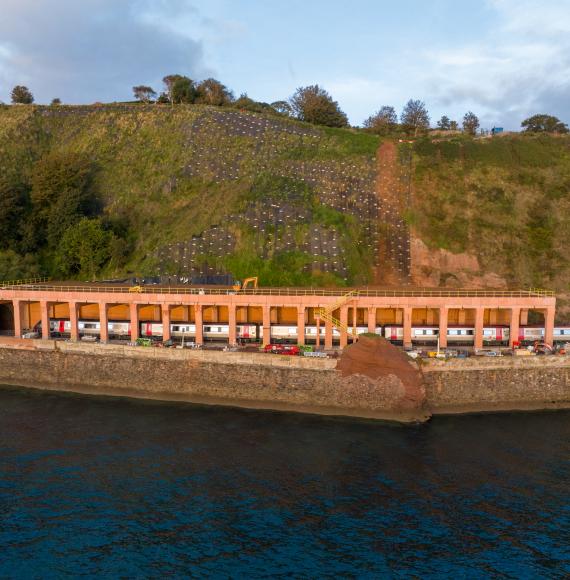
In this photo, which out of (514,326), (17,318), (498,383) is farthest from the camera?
(17,318)

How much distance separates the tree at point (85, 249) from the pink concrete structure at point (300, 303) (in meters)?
23.6

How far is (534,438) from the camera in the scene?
1816 inches

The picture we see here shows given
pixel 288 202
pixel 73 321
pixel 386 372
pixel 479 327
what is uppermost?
pixel 288 202

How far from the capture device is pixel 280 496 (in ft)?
120

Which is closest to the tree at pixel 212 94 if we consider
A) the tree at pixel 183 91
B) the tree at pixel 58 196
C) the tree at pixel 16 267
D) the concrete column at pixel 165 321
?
the tree at pixel 183 91

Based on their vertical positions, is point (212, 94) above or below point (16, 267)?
above

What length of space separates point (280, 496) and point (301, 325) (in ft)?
85.7

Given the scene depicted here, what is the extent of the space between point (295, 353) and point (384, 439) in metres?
14.2

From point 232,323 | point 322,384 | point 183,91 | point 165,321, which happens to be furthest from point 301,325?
point 183,91

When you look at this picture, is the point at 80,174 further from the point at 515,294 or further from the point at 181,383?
the point at 515,294

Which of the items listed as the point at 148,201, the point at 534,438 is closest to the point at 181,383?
the point at 534,438

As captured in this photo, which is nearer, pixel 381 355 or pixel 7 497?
pixel 7 497

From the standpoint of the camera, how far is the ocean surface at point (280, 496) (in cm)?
3061

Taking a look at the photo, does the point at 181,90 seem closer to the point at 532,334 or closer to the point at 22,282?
the point at 22,282
